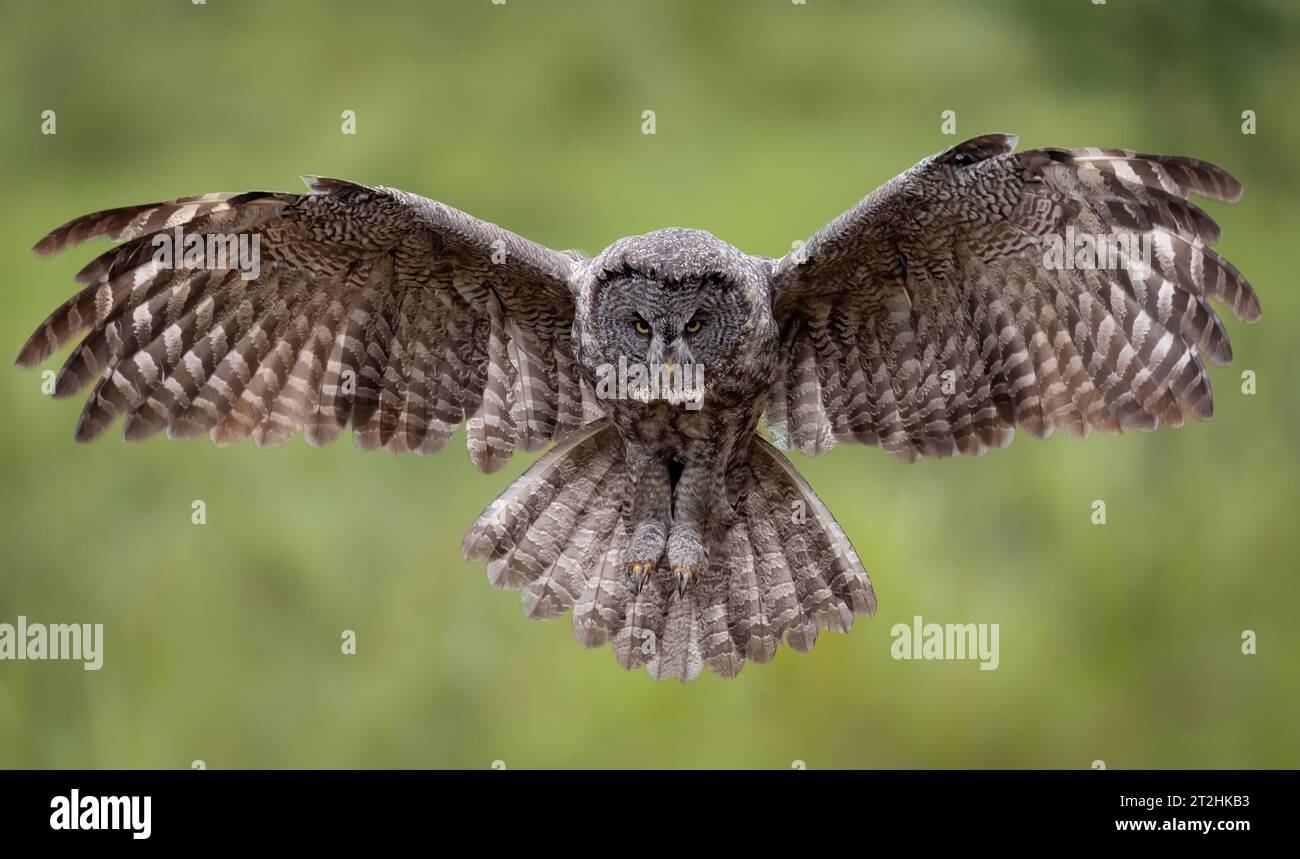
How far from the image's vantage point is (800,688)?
8094 millimetres

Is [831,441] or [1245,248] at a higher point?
[1245,248]

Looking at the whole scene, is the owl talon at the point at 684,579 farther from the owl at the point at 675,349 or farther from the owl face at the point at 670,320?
the owl face at the point at 670,320

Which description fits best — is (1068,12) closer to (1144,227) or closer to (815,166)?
(815,166)

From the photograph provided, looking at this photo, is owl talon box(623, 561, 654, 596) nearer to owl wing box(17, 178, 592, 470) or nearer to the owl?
the owl

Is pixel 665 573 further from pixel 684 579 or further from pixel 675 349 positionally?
pixel 675 349

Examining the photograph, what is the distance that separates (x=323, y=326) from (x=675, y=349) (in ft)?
4.00

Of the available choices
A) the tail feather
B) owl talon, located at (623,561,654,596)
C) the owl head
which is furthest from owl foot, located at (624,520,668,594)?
the owl head

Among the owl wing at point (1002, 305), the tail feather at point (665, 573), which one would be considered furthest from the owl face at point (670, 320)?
the tail feather at point (665, 573)

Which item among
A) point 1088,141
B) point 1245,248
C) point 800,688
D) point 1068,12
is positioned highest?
point 1068,12

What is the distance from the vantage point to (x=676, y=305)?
4375mm

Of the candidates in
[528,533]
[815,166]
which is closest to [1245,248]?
[815,166]

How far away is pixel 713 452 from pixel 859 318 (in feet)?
2.06

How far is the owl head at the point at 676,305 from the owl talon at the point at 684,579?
0.57 metres

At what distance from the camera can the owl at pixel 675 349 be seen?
439 cm
